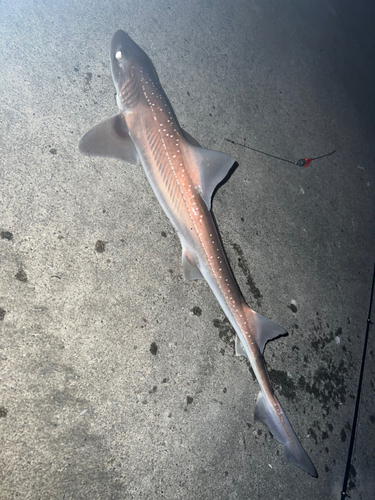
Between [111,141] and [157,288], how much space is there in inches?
47.1

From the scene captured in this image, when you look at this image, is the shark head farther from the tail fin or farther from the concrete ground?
the tail fin

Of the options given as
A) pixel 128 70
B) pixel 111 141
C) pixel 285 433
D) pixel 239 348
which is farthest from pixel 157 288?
pixel 128 70

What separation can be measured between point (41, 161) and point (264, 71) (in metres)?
2.88

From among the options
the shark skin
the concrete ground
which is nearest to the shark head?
the shark skin

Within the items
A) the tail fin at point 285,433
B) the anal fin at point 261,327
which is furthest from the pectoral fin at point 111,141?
the tail fin at point 285,433

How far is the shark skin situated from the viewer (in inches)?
77.5

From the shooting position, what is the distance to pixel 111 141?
2.13 meters

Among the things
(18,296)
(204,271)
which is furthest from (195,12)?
(18,296)

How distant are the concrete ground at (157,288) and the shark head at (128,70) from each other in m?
0.37

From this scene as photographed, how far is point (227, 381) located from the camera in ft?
7.67

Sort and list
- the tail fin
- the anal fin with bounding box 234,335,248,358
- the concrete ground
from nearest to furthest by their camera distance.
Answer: the concrete ground < the tail fin < the anal fin with bounding box 234,335,248,358

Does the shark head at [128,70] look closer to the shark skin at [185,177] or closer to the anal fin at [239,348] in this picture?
the shark skin at [185,177]

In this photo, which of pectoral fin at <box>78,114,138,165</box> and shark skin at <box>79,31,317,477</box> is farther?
pectoral fin at <box>78,114,138,165</box>

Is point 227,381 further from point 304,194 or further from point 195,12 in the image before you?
point 195,12
